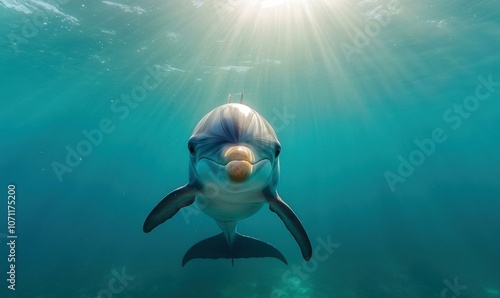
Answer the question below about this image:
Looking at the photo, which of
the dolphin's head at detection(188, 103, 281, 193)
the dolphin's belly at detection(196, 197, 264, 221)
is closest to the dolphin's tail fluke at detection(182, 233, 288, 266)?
the dolphin's belly at detection(196, 197, 264, 221)

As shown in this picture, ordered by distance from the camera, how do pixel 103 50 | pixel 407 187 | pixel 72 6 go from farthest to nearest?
pixel 407 187, pixel 103 50, pixel 72 6

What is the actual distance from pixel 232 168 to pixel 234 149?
0.83 ft

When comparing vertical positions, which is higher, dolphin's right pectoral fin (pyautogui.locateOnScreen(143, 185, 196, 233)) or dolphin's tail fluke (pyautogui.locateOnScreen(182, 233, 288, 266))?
dolphin's right pectoral fin (pyautogui.locateOnScreen(143, 185, 196, 233))

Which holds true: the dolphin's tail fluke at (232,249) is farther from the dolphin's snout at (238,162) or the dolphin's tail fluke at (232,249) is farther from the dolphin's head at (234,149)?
the dolphin's snout at (238,162)

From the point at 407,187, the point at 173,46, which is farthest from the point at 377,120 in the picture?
the point at 173,46

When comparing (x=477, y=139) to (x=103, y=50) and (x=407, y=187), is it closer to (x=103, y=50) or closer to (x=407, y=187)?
(x=407, y=187)

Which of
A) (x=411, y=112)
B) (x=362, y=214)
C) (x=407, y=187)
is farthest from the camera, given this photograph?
(x=411, y=112)

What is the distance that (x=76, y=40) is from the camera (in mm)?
18062

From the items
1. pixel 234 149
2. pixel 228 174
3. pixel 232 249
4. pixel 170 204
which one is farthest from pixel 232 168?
pixel 232 249

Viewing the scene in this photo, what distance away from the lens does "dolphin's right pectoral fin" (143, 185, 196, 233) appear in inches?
162

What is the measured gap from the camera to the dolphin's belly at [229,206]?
4.15m

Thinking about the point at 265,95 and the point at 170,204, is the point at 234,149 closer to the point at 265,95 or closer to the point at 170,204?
the point at 170,204

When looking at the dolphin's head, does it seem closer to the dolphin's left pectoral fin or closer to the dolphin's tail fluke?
the dolphin's left pectoral fin

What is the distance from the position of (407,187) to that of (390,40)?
2759cm
